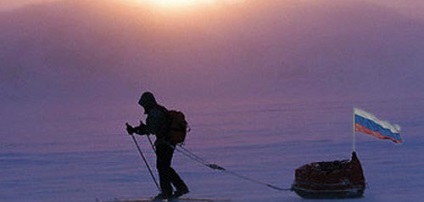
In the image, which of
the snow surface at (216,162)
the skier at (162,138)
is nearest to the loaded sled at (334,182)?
the snow surface at (216,162)

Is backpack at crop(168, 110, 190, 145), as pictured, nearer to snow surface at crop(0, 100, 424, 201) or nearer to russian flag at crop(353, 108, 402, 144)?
snow surface at crop(0, 100, 424, 201)

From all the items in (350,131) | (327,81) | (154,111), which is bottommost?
(154,111)

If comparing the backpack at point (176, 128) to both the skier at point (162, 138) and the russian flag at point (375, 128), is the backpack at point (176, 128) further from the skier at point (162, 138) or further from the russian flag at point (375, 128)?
the russian flag at point (375, 128)

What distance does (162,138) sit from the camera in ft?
33.3

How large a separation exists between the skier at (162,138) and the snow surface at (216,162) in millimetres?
480

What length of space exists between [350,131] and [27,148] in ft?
22.4

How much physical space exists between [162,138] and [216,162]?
465 centimetres

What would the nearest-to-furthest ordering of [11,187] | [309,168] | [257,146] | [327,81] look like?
[309,168]
[11,187]
[257,146]
[327,81]

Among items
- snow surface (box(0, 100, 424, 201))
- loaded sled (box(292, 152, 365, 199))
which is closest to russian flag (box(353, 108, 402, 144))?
loaded sled (box(292, 152, 365, 199))

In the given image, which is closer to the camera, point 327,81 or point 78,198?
point 78,198

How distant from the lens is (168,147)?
33.4 feet

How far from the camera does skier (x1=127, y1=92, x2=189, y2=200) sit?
397 inches

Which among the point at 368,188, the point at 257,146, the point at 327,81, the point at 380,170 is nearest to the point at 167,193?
the point at 368,188

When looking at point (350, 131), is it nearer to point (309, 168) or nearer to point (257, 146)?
point (257, 146)
